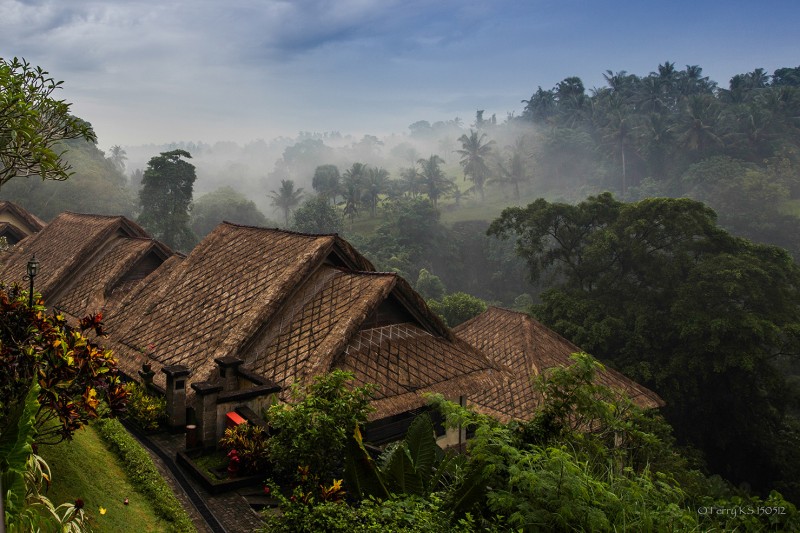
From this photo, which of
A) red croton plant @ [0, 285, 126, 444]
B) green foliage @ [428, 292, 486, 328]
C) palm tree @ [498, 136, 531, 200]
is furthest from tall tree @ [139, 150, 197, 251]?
red croton plant @ [0, 285, 126, 444]

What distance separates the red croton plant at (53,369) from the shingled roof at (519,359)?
1128cm

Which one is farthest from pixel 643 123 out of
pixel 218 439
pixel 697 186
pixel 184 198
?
pixel 218 439

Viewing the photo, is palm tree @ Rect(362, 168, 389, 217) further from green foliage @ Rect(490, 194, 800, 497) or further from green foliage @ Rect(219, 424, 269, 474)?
green foliage @ Rect(219, 424, 269, 474)

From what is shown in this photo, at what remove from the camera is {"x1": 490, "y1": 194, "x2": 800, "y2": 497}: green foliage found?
22750mm

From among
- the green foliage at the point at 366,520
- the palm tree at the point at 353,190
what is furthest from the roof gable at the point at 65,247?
the palm tree at the point at 353,190

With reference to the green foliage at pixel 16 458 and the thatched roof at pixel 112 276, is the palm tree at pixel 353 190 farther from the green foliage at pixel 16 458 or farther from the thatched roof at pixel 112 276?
the green foliage at pixel 16 458

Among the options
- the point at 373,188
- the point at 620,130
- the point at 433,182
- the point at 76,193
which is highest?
the point at 620,130

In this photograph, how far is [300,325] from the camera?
12156mm

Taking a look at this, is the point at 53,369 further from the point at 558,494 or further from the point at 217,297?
the point at 217,297

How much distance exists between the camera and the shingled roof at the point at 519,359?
55.5 ft

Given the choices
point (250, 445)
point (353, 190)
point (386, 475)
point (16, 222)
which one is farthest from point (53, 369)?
point (353, 190)

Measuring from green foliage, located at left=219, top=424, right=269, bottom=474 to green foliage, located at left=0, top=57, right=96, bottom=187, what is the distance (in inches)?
201

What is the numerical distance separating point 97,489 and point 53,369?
1922 mm

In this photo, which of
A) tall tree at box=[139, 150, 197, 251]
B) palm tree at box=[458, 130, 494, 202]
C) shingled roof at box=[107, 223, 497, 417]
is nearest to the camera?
shingled roof at box=[107, 223, 497, 417]
